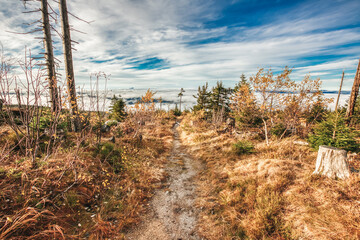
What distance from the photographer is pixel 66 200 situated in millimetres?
3502

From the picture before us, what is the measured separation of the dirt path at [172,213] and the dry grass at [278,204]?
1.07 ft

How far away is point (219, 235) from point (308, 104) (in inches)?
393

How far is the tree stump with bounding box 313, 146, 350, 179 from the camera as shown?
405 centimetres

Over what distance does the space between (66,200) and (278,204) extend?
17.2 ft

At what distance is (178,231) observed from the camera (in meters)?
3.45

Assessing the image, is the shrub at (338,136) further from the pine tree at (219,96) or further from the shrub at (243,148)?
the pine tree at (219,96)

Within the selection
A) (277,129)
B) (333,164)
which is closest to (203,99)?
(277,129)

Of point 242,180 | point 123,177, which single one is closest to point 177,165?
point 123,177

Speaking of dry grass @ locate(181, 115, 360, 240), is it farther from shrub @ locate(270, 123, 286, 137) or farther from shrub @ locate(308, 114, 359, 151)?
shrub @ locate(270, 123, 286, 137)

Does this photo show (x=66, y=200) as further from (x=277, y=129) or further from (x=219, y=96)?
(x=219, y=96)

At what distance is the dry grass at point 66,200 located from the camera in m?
2.73

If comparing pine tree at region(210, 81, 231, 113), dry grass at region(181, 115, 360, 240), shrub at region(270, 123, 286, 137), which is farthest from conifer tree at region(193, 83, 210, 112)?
dry grass at region(181, 115, 360, 240)

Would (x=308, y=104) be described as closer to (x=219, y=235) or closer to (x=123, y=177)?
(x=219, y=235)

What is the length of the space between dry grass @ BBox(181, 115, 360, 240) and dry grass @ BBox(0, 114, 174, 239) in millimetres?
2112
